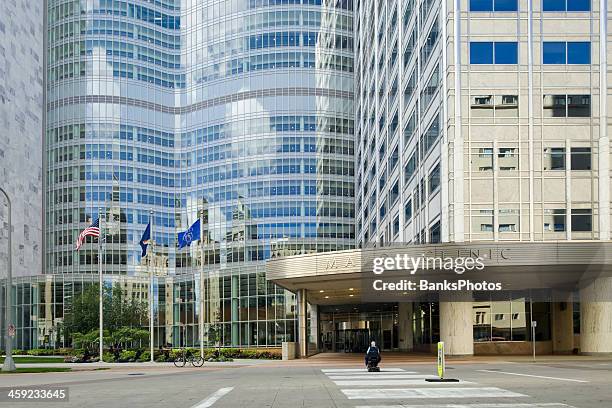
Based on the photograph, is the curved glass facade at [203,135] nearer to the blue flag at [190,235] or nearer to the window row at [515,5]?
the blue flag at [190,235]

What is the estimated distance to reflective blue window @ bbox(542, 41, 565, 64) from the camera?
4631 centimetres

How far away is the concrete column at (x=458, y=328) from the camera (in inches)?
1832

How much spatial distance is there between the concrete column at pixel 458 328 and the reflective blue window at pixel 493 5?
56.3 ft

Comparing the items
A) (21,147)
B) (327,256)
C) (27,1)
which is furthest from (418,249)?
(27,1)

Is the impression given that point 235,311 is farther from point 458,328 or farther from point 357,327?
point 458,328

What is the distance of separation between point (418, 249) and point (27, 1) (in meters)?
88.4

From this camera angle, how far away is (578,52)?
46312 millimetres

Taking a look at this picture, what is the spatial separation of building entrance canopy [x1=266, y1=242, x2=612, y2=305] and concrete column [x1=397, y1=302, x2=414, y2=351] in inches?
572

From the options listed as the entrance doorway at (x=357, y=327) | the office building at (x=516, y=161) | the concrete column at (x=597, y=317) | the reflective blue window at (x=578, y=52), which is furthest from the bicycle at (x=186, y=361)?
the entrance doorway at (x=357, y=327)

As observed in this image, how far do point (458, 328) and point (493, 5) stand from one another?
19.3m

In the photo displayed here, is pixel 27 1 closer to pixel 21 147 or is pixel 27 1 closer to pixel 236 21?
pixel 21 147

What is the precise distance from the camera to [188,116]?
111 meters

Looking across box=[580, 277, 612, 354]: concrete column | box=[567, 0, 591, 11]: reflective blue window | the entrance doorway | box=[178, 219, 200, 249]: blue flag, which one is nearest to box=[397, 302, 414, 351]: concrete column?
the entrance doorway
